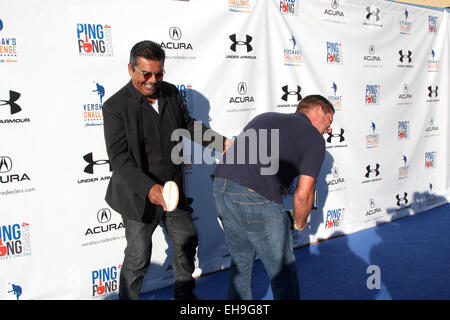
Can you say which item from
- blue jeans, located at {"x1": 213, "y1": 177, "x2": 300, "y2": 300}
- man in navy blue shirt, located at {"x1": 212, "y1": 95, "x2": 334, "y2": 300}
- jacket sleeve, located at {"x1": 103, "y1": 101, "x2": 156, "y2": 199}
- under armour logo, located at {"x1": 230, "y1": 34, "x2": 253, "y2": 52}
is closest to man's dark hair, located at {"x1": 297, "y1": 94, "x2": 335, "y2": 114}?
man in navy blue shirt, located at {"x1": 212, "y1": 95, "x2": 334, "y2": 300}

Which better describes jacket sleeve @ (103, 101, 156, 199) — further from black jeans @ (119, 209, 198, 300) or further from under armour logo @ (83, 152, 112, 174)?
under armour logo @ (83, 152, 112, 174)

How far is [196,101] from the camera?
3.09m

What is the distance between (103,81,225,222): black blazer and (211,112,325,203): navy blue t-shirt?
1.59ft

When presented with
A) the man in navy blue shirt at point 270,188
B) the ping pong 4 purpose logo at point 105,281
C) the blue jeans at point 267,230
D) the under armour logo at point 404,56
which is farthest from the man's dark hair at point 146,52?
the under armour logo at point 404,56

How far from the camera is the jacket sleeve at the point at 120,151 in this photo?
1965 millimetres

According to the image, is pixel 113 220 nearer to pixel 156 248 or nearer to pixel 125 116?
pixel 156 248

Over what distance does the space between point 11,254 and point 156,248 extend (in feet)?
3.39

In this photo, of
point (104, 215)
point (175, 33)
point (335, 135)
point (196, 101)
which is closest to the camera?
point (104, 215)

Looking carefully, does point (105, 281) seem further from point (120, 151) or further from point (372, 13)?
point (372, 13)

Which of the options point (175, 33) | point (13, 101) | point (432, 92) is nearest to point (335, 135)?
point (432, 92)

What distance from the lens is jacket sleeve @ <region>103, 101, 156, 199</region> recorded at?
1.96 meters

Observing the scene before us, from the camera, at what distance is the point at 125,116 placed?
6.82 ft

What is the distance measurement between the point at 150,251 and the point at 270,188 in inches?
35.0

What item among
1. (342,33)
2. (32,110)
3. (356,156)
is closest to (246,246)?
(32,110)
